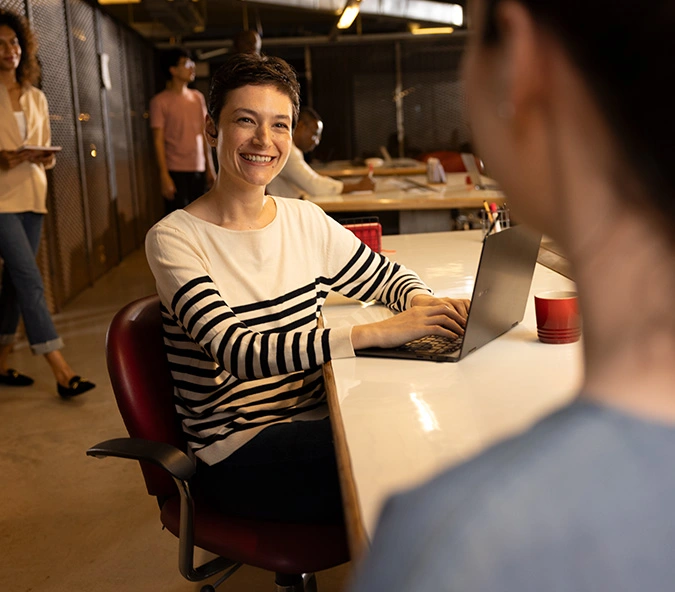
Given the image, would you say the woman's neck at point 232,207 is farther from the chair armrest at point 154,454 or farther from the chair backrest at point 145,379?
the chair armrest at point 154,454

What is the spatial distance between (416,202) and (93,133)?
389cm

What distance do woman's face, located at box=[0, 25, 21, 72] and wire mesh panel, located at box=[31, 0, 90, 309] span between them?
1735 mm

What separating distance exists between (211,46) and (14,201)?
8.62 metres

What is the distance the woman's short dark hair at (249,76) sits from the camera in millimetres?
1932

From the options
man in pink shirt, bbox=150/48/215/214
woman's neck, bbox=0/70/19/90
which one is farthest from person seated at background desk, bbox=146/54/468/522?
man in pink shirt, bbox=150/48/215/214

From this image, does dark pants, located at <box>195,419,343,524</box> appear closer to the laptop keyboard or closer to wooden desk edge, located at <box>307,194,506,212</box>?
the laptop keyboard

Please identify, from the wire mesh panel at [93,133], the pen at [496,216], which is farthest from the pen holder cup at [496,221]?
the wire mesh panel at [93,133]

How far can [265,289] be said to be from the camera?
1.86m

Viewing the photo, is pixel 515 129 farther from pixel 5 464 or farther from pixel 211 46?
pixel 211 46

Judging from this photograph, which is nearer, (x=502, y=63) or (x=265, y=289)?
(x=502, y=63)

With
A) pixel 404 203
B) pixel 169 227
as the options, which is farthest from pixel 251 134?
pixel 404 203

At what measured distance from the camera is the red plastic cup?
169cm

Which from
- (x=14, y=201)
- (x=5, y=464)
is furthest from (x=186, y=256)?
(x=14, y=201)

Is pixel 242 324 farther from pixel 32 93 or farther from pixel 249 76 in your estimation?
pixel 32 93
